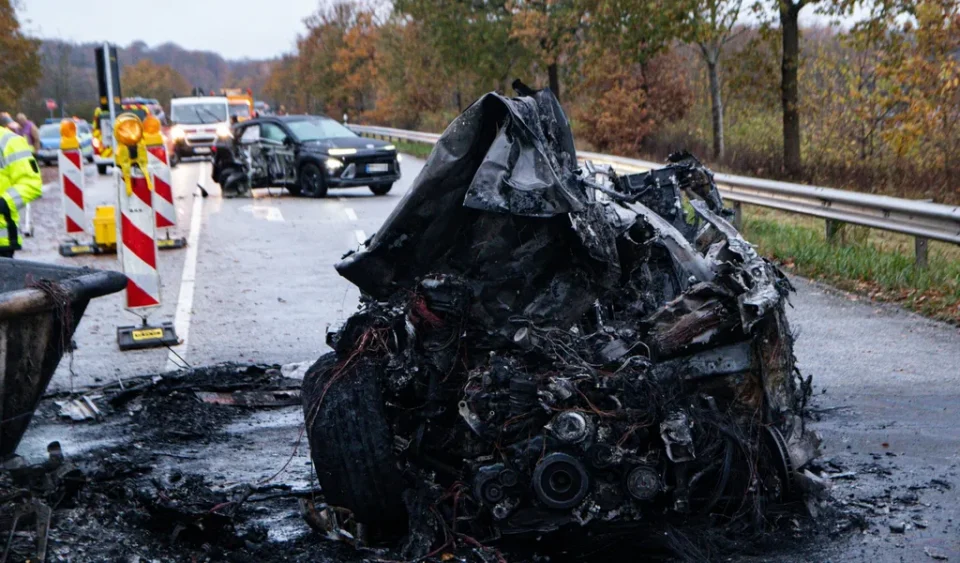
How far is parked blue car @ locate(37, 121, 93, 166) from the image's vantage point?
36384 mm

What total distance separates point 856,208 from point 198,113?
3126 cm

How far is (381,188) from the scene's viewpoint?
865 inches

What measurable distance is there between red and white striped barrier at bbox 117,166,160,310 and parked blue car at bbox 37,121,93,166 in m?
29.3

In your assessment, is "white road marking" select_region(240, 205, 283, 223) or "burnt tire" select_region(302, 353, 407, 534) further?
"white road marking" select_region(240, 205, 283, 223)

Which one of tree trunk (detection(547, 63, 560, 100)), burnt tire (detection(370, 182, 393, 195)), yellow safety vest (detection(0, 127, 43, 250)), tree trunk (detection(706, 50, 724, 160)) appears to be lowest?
burnt tire (detection(370, 182, 393, 195))

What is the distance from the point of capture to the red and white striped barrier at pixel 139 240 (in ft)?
29.5

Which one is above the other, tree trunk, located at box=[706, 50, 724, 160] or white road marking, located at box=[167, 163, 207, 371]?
tree trunk, located at box=[706, 50, 724, 160]

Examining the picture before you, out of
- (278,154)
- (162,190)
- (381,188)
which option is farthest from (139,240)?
(278,154)

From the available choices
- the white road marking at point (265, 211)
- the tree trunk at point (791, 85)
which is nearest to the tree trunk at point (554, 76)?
the tree trunk at point (791, 85)

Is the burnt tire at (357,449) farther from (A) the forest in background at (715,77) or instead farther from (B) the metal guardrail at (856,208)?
(A) the forest in background at (715,77)

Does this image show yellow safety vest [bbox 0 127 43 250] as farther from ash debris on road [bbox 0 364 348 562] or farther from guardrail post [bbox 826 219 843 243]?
guardrail post [bbox 826 219 843 243]

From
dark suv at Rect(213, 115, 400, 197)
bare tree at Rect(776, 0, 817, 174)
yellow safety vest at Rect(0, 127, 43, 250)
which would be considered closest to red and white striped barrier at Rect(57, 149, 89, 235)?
dark suv at Rect(213, 115, 400, 197)

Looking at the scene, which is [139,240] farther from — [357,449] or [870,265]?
[870,265]

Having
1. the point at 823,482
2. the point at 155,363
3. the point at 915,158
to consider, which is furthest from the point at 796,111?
the point at 823,482
